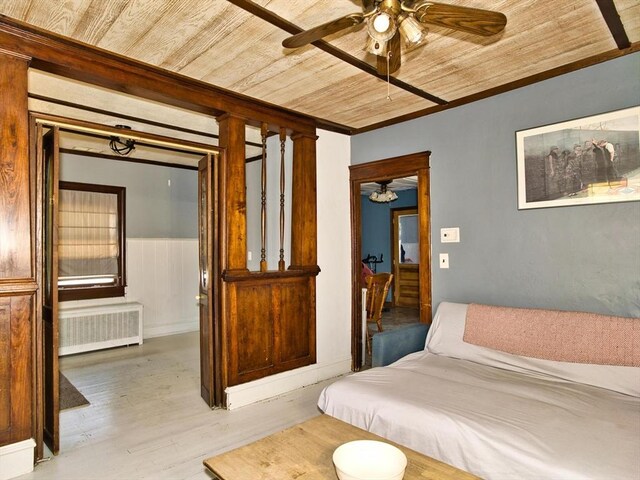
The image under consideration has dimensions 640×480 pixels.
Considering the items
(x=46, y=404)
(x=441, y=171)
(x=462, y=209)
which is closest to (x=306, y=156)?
(x=441, y=171)

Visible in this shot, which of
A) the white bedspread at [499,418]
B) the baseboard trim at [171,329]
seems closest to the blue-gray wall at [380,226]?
the baseboard trim at [171,329]

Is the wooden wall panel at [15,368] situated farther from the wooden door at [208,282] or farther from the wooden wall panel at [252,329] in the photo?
the wooden wall panel at [252,329]

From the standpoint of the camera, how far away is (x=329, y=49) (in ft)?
7.77

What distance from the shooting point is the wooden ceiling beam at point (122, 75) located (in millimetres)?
2156

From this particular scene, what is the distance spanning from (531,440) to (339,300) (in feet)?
8.02

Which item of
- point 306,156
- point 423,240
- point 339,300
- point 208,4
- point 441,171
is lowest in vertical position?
point 339,300

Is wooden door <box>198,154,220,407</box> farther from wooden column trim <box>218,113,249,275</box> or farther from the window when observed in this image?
the window

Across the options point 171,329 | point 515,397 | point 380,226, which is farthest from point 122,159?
point 515,397

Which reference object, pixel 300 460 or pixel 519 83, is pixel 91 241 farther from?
pixel 519 83

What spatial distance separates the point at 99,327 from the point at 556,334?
476 centimetres

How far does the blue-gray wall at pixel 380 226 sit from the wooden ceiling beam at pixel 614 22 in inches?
221

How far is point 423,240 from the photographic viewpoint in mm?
3453

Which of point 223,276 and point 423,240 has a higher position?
point 423,240

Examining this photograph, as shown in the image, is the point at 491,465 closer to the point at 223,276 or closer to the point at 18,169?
the point at 223,276
